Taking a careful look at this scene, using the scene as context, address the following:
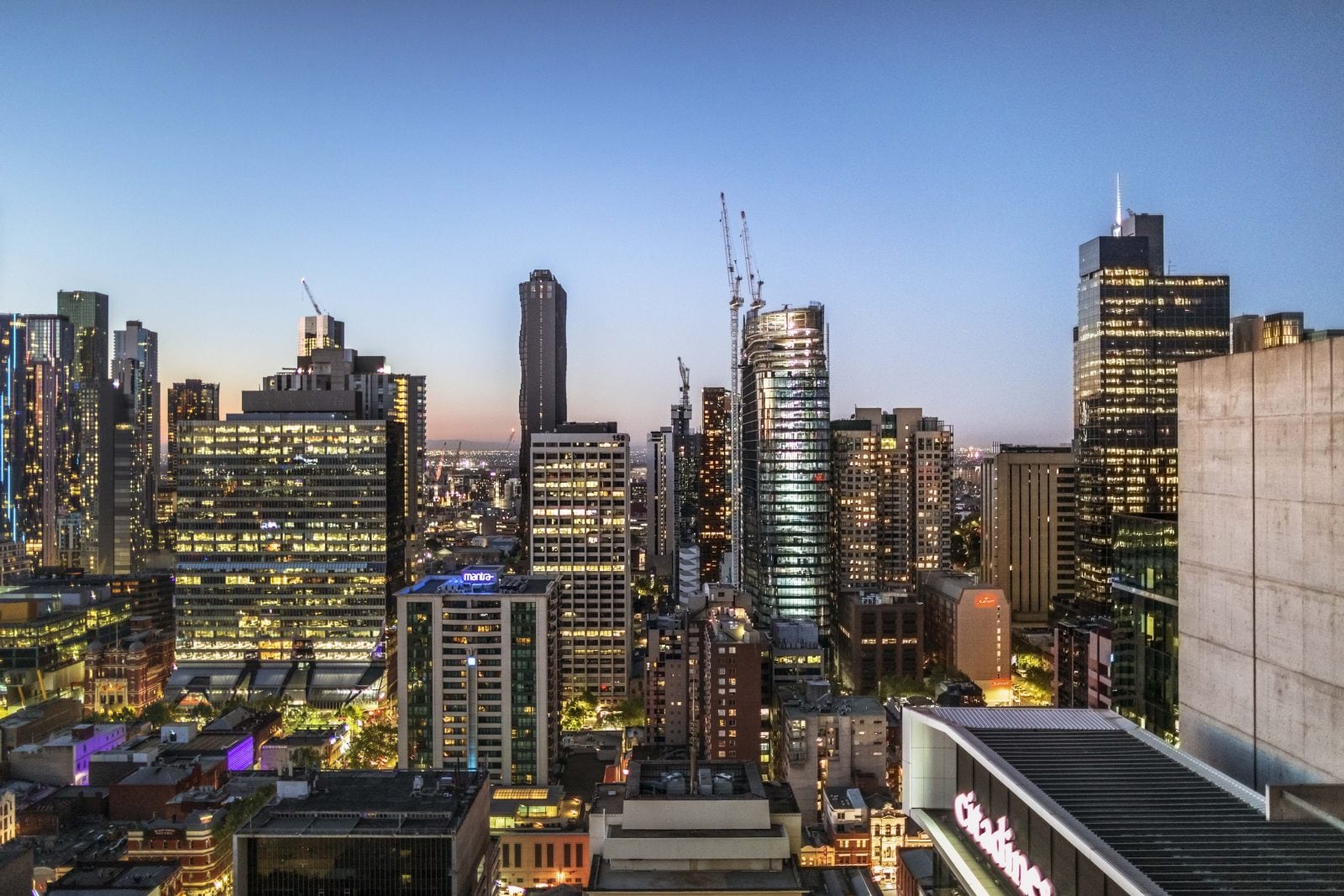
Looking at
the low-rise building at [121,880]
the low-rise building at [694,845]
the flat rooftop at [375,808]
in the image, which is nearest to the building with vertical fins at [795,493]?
the flat rooftop at [375,808]

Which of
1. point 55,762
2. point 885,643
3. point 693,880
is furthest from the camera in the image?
point 885,643

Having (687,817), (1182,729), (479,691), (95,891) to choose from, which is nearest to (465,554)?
(479,691)

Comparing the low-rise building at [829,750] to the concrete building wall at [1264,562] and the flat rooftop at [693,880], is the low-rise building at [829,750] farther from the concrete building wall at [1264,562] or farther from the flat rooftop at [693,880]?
the concrete building wall at [1264,562]

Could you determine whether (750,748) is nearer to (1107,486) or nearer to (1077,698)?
(1077,698)

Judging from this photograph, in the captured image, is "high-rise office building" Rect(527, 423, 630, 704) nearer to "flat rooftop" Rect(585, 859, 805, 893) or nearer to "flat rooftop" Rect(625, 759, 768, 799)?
"flat rooftop" Rect(625, 759, 768, 799)

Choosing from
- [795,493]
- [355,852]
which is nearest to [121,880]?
[355,852]

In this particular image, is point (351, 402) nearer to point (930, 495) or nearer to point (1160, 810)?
point (930, 495)

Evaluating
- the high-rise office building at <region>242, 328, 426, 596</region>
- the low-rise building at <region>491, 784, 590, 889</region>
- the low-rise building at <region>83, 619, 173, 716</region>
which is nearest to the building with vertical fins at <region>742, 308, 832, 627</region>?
the high-rise office building at <region>242, 328, 426, 596</region>
